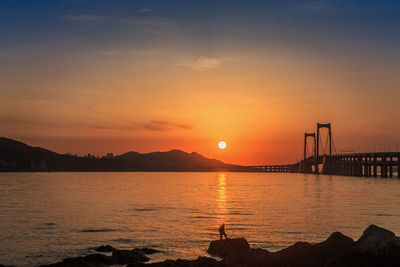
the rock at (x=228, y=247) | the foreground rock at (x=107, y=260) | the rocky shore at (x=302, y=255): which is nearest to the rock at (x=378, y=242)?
the rocky shore at (x=302, y=255)

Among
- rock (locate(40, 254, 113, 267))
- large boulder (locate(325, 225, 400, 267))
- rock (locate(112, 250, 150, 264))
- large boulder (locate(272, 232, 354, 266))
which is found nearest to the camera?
large boulder (locate(325, 225, 400, 267))

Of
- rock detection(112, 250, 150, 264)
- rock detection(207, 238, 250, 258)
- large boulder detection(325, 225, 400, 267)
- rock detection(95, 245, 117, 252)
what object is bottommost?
rock detection(95, 245, 117, 252)

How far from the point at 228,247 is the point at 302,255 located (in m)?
4.86

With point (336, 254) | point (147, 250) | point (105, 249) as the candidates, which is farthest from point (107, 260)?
point (336, 254)

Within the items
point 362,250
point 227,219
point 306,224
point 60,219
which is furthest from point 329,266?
point 60,219

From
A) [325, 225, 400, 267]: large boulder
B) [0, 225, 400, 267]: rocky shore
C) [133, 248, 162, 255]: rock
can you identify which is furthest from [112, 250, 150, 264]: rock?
[325, 225, 400, 267]: large boulder

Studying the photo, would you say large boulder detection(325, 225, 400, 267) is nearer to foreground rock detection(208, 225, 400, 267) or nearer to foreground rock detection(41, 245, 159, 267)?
foreground rock detection(208, 225, 400, 267)

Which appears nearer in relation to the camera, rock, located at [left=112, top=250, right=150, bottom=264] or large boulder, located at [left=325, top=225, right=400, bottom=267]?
large boulder, located at [left=325, top=225, right=400, bottom=267]

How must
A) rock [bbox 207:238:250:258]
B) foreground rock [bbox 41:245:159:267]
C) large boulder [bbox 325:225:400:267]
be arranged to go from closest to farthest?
large boulder [bbox 325:225:400:267], foreground rock [bbox 41:245:159:267], rock [bbox 207:238:250:258]

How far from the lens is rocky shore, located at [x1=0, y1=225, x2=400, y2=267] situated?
18.5m

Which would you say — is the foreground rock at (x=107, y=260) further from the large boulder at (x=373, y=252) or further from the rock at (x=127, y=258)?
the large boulder at (x=373, y=252)

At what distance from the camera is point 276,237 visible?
32.7m

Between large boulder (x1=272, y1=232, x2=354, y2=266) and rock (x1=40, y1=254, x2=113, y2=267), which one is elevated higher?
large boulder (x1=272, y1=232, x2=354, y2=266)

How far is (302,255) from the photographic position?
21.1 metres
